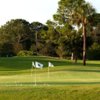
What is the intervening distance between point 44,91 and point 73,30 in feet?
156

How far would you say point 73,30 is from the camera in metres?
62.9

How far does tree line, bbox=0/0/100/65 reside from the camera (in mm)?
52344

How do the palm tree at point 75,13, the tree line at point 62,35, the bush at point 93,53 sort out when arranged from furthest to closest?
the bush at point 93,53 < the tree line at point 62,35 < the palm tree at point 75,13

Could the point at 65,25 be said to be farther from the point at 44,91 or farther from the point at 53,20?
the point at 44,91

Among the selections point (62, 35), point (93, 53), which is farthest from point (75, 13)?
point (93, 53)

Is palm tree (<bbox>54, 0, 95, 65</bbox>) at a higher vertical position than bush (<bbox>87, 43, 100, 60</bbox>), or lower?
higher

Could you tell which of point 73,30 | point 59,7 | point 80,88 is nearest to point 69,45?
point 73,30

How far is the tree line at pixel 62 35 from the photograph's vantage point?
5234cm

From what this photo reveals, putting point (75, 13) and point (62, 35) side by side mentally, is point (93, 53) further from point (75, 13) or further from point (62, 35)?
point (75, 13)

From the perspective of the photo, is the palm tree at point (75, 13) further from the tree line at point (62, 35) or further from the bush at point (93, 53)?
the bush at point (93, 53)

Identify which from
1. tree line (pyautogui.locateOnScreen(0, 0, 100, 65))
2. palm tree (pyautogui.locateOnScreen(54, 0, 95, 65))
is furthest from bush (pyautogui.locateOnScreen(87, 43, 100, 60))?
palm tree (pyautogui.locateOnScreen(54, 0, 95, 65))

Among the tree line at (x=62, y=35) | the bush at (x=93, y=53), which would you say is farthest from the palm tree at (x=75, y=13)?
the bush at (x=93, y=53)

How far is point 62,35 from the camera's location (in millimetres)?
64500

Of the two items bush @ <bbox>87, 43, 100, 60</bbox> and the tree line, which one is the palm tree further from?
bush @ <bbox>87, 43, 100, 60</bbox>
